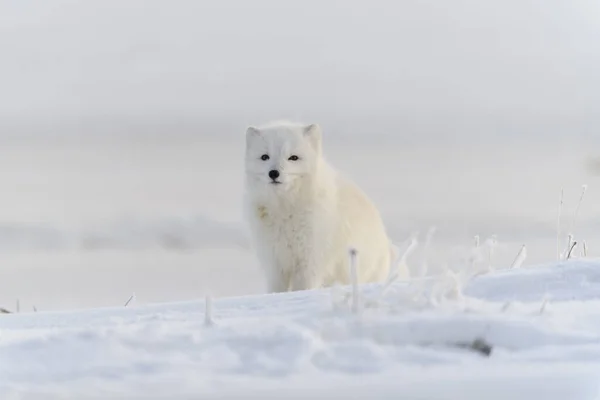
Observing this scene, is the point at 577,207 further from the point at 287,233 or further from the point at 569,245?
the point at 287,233

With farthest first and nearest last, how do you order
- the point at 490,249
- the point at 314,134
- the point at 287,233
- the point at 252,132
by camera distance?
the point at 287,233
the point at 314,134
the point at 252,132
the point at 490,249

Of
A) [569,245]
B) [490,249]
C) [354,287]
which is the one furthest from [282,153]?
[354,287]

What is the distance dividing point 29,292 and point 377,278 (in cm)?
159

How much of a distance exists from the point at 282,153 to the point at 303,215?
27 centimetres

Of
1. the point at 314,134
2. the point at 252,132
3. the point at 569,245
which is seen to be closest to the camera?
the point at 569,245

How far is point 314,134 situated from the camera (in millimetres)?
2814

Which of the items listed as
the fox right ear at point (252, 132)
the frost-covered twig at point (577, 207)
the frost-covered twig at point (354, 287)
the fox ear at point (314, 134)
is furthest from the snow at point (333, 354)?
the fox ear at point (314, 134)

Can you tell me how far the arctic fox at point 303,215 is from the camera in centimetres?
277

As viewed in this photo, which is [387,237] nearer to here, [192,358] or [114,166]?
[114,166]

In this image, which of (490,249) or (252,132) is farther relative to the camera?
(252,132)

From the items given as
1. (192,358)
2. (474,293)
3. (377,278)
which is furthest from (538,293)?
(377,278)

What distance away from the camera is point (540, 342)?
1125 millimetres

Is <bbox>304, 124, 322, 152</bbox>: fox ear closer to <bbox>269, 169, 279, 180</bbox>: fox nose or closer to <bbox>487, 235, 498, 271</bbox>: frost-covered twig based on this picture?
→ <bbox>269, 169, 279, 180</bbox>: fox nose

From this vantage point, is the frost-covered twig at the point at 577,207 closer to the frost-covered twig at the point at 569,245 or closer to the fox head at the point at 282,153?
the frost-covered twig at the point at 569,245
